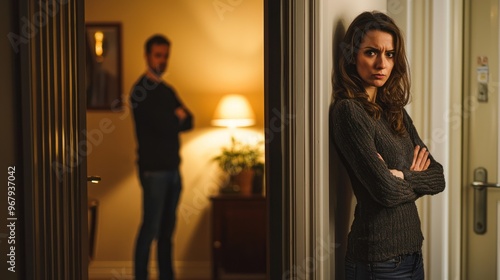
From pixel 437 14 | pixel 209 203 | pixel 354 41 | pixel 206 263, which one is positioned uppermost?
pixel 437 14

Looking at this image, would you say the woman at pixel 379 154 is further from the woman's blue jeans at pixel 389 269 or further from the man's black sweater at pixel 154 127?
the man's black sweater at pixel 154 127

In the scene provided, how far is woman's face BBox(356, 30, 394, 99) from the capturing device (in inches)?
90.0

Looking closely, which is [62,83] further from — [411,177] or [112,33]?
[112,33]

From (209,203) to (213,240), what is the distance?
448mm

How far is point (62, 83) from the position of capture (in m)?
1.92

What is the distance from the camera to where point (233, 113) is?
471 cm

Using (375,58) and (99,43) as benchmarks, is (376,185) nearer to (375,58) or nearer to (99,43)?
(375,58)

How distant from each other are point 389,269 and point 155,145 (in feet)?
7.51

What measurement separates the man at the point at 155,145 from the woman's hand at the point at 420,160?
6.99 ft

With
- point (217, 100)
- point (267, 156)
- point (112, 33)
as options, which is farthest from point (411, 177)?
point (112, 33)

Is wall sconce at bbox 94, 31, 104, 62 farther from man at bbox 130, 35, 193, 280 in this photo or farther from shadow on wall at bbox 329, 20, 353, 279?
shadow on wall at bbox 329, 20, 353, 279

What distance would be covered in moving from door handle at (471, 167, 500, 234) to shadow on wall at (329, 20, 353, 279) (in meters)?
0.85

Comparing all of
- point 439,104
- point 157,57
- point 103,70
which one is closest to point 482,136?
point 439,104

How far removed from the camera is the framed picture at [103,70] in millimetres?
5016
